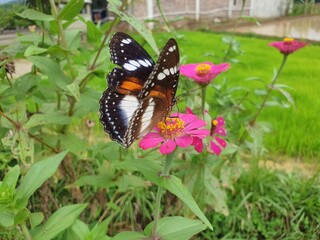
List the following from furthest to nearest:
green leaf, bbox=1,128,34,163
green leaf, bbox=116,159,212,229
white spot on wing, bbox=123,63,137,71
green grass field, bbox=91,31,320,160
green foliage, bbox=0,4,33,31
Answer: green grass field, bbox=91,31,320,160 → green foliage, bbox=0,4,33,31 → green leaf, bbox=1,128,34,163 → white spot on wing, bbox=123,63,137,71 → green leaf, bbox=116,159,212,229

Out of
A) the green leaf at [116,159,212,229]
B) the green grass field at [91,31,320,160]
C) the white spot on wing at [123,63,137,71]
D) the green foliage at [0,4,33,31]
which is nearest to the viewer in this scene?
the green leaf at [116,159,212,229]

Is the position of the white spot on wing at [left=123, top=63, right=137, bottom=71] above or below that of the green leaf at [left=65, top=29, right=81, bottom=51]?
above

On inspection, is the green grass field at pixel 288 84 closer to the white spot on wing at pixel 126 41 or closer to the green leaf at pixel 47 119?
the green leaf at pixel 47 119

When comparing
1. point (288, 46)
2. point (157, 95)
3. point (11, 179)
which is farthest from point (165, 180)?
point (288, 46)

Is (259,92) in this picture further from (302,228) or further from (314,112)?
(314,112)

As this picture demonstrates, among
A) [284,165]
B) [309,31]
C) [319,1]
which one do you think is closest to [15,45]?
[284,165]

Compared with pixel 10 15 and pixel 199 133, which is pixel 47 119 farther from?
pixel 199 133

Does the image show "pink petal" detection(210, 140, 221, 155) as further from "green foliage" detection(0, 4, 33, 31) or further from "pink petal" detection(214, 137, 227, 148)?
"green foliage" detection(0, 4, 33, 31)

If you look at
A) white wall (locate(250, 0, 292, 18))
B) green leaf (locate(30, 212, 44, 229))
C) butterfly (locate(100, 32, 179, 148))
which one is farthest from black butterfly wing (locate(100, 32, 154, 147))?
white wall (locate(250, 0, 292, 18))
